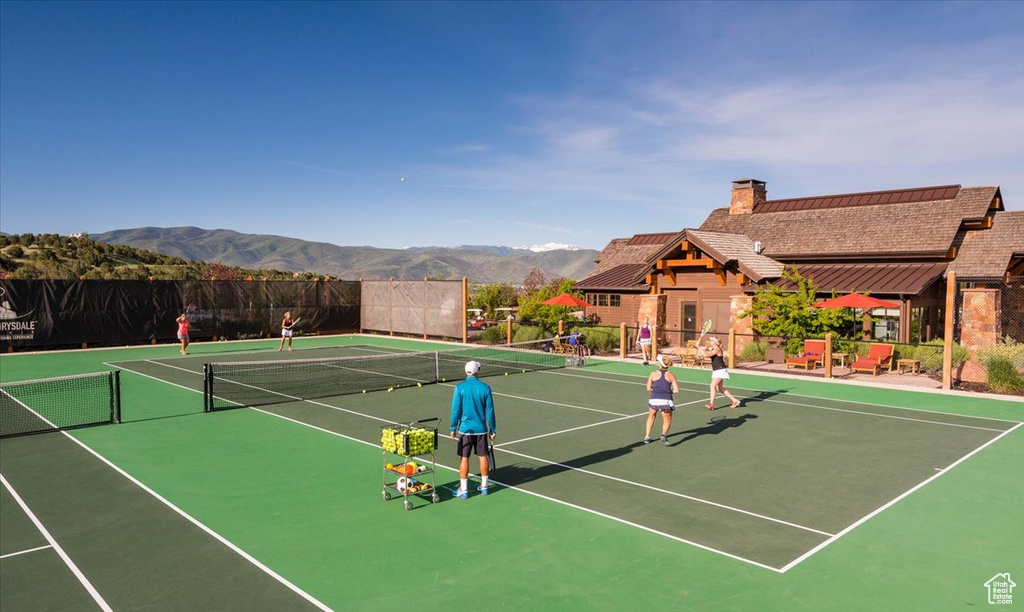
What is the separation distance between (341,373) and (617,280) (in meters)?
18.2

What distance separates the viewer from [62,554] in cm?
757

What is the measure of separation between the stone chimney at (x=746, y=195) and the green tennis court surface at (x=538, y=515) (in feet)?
75.3

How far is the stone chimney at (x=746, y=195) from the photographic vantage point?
3722 centimetres

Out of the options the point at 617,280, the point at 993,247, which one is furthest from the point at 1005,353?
the point at 617,280

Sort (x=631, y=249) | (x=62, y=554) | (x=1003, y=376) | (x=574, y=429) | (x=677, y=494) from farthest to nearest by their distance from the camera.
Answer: (x=631, y=249) < (x=1003, y=376) < (x=574, y=429) < (x=677, y=494) < (x=62, y=554)

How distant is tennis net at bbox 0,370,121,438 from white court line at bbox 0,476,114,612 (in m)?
4.13

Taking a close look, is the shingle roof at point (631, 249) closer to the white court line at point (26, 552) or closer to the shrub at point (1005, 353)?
the shrub at point (1005, 353)

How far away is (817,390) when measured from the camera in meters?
19.4

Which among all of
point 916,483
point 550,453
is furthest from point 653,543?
point 916,483

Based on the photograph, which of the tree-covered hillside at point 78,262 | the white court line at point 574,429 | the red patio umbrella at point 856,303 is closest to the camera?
the white court line at point 574,429

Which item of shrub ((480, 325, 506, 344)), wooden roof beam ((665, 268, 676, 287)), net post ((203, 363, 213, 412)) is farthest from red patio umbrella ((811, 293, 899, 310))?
net post ((203, 363, 213, 412))

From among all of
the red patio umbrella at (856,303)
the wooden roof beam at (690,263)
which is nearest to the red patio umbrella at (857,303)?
the red patio umbrella at (856,303)

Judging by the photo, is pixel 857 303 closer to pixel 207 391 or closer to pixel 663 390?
pixel 663 390

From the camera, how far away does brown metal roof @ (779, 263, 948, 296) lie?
25.8 meters
